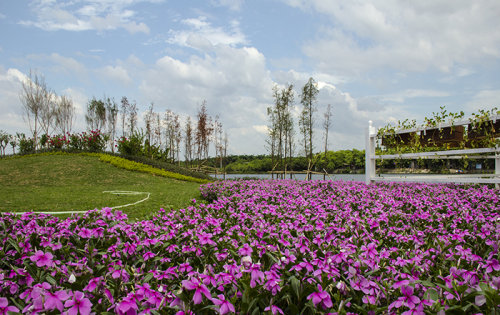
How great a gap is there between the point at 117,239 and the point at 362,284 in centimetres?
162

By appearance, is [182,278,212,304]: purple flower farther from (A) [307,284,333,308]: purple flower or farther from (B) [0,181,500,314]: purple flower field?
(A) [307,284,333,308]: purple flower

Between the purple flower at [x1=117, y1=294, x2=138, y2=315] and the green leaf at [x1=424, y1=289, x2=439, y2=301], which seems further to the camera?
the green leaf at [x1=424, y1=289, x2=439, y2=301]

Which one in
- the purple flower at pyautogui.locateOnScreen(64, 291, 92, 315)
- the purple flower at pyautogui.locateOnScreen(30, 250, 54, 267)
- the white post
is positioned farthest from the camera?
the white post

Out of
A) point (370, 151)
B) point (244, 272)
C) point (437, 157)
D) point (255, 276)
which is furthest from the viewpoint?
point (370, 151)

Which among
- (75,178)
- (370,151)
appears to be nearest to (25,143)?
(75,178)

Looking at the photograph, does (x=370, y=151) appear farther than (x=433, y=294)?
Yes

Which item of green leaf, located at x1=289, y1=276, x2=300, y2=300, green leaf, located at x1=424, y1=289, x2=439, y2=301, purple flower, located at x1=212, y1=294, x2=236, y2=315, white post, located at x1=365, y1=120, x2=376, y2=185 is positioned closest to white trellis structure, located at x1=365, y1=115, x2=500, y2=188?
white post, located at x1=365, y1=120, x2=376, y2=185

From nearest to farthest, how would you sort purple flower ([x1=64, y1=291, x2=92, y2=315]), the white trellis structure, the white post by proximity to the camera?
purple flower ([x1=64, y1=291, x2=92, y2=315]), the white trellis structure, the white post

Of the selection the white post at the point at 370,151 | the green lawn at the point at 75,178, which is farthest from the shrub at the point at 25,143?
the white post at the point at 370,151

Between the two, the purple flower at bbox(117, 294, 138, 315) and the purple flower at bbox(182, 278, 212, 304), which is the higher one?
the purple flower at bbox(182, 278, 212, 304)

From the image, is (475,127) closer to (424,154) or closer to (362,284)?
(424,154)

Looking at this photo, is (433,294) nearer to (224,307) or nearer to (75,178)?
(224,307)

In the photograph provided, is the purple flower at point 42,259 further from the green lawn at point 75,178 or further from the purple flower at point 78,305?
the green lawn at point 75,178

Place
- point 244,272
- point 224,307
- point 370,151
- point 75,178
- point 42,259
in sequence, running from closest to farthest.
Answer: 1. point 224,307
2. point 244,272
3. point 42,259
4. point 370,151
5. point 75,178
